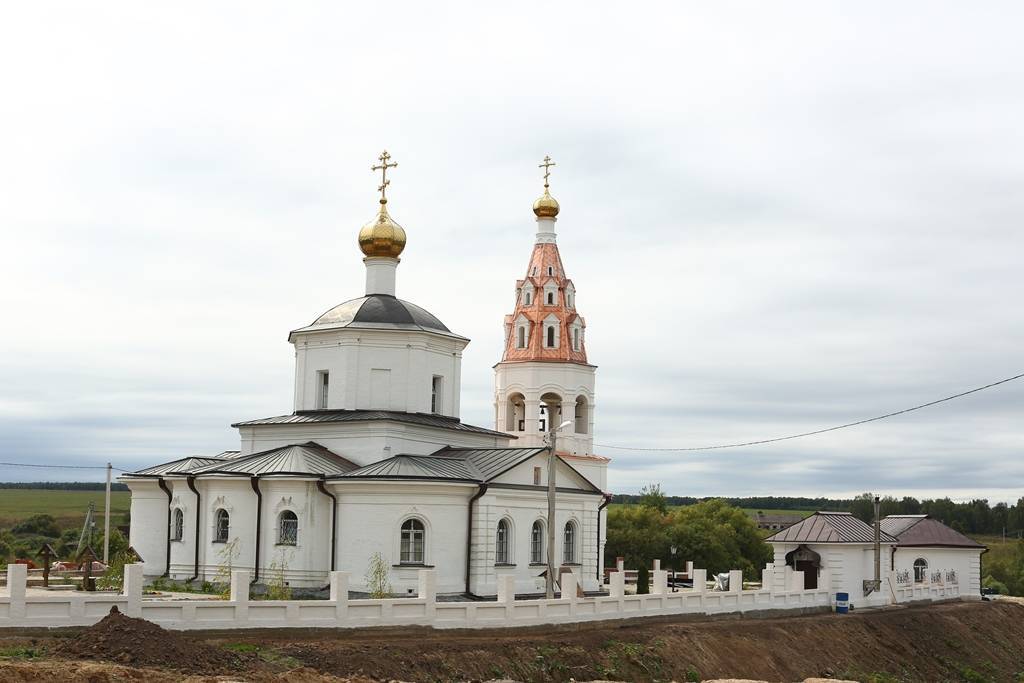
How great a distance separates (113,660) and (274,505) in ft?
37.8

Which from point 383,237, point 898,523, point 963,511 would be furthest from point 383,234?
point 963,511

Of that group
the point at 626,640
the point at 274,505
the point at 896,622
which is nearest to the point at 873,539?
the point at 896,622

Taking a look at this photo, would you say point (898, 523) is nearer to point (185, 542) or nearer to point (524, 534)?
point (524, 534)

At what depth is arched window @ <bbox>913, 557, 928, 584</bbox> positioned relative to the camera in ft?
133

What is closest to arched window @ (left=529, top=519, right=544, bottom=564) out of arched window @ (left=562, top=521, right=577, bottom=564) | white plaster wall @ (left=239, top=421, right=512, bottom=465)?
arched window @ (left=562, top=521, right=577, bottom=564)

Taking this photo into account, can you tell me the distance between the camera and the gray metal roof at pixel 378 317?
34.1 metres

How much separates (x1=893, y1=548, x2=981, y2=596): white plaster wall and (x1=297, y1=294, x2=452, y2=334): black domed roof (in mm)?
17615

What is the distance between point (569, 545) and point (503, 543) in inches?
120

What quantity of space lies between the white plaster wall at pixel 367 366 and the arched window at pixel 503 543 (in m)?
4.68

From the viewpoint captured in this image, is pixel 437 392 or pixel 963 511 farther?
pixel 963 511

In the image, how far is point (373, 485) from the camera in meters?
29.6

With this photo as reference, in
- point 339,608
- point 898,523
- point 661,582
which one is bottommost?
point 339,608

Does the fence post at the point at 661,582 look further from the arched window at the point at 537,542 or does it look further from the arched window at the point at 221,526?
the arched window at the point at 221,526

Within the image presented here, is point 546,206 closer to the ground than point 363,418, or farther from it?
farther from it
